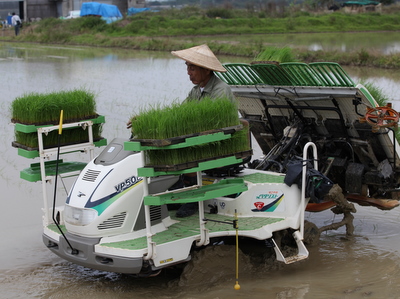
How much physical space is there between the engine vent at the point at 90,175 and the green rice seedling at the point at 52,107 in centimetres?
80

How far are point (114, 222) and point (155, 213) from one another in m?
0.41

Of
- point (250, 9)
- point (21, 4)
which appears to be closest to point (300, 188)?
point (250, 9)

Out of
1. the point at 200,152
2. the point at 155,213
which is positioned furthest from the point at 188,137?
the point at 155,213

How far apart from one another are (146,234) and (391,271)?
7.74ft

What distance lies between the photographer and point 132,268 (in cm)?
513

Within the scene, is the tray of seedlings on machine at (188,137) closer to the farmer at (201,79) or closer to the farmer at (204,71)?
the farmer at (201,79)

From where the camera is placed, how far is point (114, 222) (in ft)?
17.7

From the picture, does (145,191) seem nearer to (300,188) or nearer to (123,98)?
(300,188)

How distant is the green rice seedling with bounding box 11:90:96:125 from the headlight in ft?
3.21

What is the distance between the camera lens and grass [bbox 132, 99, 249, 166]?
5094 millimetres

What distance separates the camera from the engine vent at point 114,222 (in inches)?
211

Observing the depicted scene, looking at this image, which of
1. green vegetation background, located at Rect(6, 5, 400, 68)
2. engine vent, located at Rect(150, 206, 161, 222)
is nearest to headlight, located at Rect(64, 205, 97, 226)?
engine vent, located at Rect(150, 206, 161, 222)

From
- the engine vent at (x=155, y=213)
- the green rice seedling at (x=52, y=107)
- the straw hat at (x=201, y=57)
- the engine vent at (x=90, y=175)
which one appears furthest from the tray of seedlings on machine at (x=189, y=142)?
the green rice seedling at (x=52, y=107)

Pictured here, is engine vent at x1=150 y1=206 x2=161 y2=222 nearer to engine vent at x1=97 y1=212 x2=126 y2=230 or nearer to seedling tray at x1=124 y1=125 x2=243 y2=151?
engine vent at x1=97 y1=212 x2=126 y2=230
